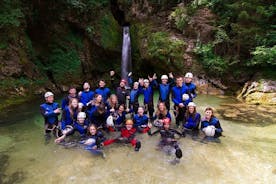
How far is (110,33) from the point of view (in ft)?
54.3

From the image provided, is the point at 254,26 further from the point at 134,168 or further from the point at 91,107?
the point at 134,168

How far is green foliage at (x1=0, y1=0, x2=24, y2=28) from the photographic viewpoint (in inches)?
464

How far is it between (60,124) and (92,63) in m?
9.20

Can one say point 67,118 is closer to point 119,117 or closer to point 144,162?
point 119,117

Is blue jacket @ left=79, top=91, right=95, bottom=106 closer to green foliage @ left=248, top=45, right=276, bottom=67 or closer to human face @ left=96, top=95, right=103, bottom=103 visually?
human face @ left=96, top=95, right=103, bottom=103

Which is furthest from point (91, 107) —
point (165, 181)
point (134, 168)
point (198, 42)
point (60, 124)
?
point (198, 42)

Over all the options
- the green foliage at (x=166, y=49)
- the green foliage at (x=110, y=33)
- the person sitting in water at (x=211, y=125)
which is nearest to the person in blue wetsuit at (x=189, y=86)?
the person sitting in water at (x=211, y=125)

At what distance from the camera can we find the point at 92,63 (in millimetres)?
16562

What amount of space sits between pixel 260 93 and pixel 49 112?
9.09 metres

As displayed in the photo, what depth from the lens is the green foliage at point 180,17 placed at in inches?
586

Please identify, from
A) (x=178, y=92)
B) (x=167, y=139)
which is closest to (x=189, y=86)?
(x=178, y=92)

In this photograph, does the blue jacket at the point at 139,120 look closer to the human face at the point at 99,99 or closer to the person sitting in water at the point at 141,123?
the person sitting in water at the point at 141,123

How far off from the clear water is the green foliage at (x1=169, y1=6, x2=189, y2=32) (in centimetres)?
845

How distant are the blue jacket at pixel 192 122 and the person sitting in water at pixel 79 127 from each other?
2973 millimetres
